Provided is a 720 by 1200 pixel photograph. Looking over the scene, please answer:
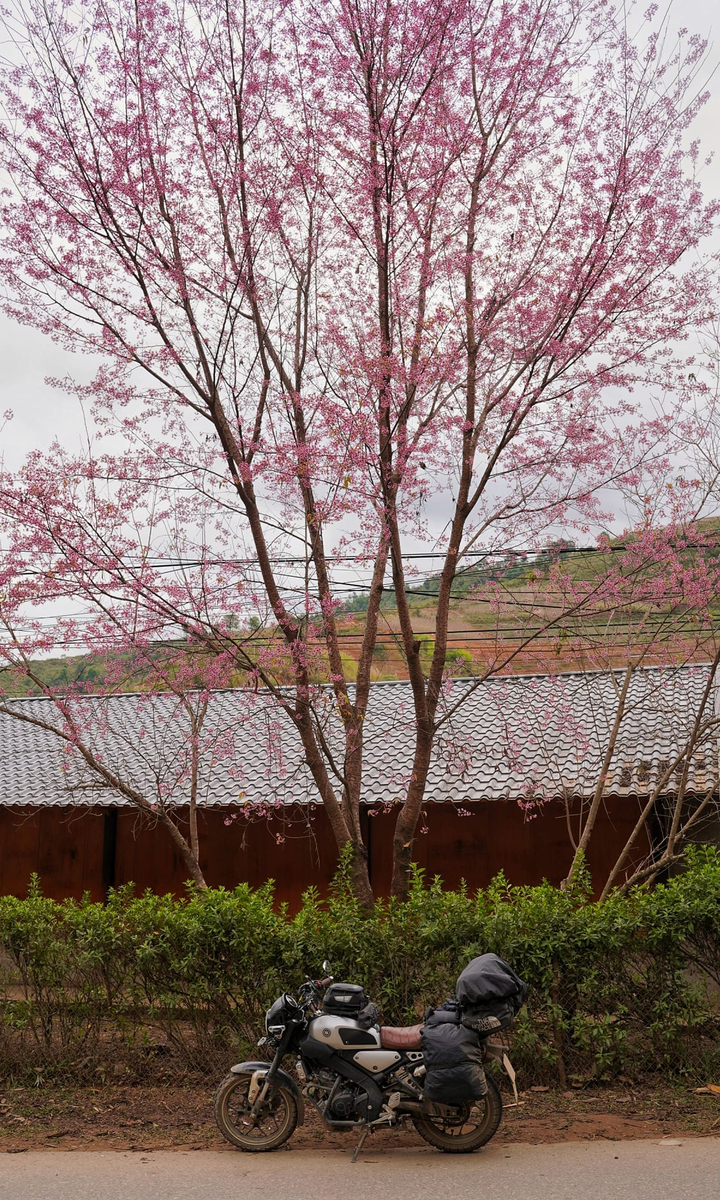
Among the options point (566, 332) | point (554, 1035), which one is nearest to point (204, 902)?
point (554, 1035)

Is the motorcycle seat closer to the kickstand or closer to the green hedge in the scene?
the kickstand

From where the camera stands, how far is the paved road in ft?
16.5

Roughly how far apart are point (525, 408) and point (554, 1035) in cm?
467

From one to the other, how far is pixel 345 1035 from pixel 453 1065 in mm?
643

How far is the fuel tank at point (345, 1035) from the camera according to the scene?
575 cm

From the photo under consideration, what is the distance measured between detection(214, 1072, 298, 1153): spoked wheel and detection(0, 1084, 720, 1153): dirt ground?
Result: 0.60 ft

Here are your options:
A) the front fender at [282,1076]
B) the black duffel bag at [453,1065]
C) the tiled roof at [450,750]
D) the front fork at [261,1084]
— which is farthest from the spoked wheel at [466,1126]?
the tiled roof at [450,750]

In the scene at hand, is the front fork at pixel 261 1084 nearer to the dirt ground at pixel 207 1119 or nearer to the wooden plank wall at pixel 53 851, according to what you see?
the dirt ground at pixel 207 1119

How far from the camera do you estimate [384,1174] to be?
5.37m

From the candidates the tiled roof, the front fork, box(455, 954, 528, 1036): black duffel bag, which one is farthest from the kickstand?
the tiled roof

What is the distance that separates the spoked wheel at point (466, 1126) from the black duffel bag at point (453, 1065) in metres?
0.16

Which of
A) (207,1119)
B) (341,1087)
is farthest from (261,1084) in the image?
(207,1119)

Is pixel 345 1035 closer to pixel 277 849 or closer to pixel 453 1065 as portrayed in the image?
pixel 453 1065

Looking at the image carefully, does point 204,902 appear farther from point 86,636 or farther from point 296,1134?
point 86,636
